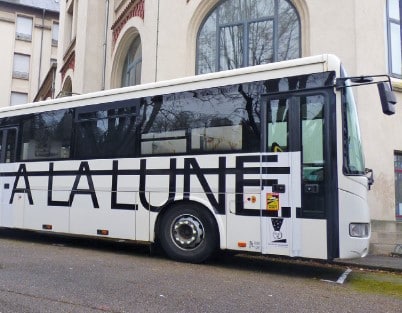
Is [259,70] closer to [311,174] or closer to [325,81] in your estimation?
[325,81]

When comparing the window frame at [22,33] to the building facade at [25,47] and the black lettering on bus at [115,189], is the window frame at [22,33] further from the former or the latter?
the black lettering on bus at [115,189]

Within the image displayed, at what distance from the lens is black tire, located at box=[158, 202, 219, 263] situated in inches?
308

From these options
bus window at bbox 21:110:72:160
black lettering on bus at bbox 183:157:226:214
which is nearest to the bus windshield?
black lettering on bus at bbox 183:157:226:214

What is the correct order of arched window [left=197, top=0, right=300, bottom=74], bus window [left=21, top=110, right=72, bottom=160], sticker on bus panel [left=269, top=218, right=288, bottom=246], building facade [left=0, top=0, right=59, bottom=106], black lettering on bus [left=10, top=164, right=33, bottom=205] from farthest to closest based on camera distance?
building facade [left=0, top=0, right=59, bottom=106], arched window [left=197, top=0, right=300, bottom=74], black lettering on bus [left=10, top=164, right=33, bottom=205], bus window [left=21, top=110, right=72, bottom=160], sticker on bus panel [left=269, top=218, right=288, bottom=246]

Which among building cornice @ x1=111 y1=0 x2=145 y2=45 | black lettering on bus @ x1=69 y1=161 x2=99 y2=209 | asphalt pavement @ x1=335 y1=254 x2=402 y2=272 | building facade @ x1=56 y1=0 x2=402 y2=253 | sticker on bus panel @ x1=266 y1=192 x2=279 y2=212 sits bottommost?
asphalt pavement @ x1=335 y1=254 x2=402 y2=272

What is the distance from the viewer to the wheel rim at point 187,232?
7.93 m

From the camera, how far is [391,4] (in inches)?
502

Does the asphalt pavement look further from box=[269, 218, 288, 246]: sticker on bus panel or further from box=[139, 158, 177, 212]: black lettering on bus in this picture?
box=[139, 158, 177, 212]: black lettering on bus

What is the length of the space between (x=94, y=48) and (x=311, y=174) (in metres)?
15.5

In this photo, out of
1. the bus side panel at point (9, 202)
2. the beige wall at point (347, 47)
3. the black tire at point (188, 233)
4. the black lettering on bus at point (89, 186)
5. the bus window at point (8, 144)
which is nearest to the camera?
the black tire at point (188, 233)

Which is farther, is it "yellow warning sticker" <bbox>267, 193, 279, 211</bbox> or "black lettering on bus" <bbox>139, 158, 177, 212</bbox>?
"black lettering on bus" <bbox>139, 158, 177, 212</bbox>

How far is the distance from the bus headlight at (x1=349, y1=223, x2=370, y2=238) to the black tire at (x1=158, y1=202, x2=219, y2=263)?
6.81 ft

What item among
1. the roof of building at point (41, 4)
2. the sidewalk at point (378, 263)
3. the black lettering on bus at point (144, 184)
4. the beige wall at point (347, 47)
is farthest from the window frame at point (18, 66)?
the sidewalk at point (378, 263)

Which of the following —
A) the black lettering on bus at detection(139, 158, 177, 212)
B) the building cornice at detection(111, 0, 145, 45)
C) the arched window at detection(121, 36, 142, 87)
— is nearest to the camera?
the black lettering on bus at detection(139, 158, 177, 212)
